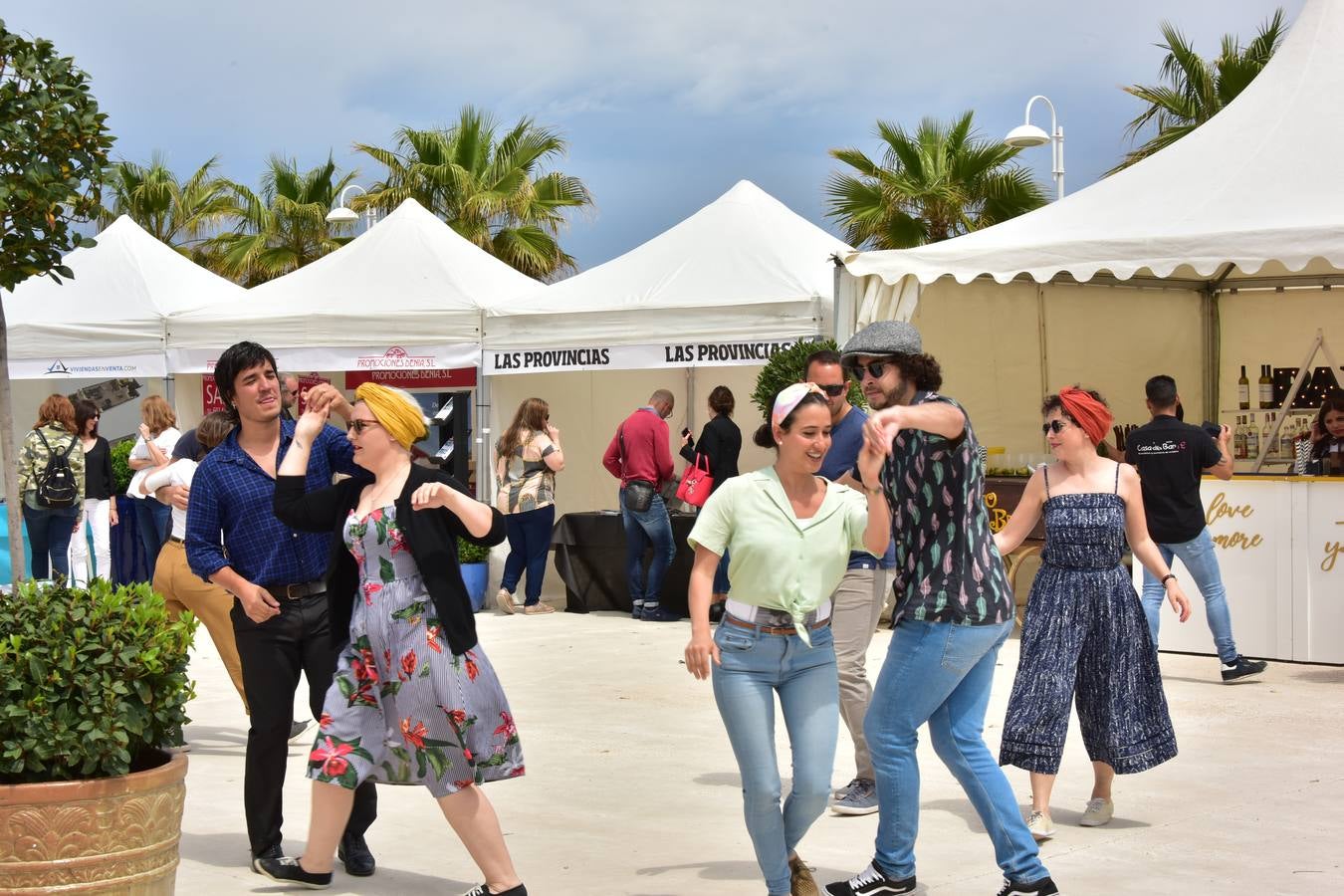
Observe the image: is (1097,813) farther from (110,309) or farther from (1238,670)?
(110,309)

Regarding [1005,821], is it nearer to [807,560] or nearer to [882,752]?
[882,752]

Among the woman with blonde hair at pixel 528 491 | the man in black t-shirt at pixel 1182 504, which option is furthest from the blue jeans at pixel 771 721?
the woman with blonde hair at pixel 528 491

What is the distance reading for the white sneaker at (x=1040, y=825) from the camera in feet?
18.6

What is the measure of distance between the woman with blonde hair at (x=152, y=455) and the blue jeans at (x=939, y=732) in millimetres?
8509

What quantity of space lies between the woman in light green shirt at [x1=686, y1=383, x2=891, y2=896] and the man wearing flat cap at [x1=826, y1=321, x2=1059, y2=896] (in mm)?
215

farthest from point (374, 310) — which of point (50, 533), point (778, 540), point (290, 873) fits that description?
point (778, 540)

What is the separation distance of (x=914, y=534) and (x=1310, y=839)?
6.94 ft

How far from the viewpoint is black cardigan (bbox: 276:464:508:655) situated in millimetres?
4723

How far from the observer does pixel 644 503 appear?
13.0 meters

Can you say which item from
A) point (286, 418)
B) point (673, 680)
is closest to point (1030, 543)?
point (673, 680)

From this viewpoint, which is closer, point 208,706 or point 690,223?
point 208,706

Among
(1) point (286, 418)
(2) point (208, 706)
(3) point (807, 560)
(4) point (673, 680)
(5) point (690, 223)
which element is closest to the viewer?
(3) point (807, 560)

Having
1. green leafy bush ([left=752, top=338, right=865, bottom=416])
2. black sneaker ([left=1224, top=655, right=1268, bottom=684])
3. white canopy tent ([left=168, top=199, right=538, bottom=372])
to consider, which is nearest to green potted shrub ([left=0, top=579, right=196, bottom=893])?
black sneaker ([left=1224, top=655, right=1268, bottom=684])

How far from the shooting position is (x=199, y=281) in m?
17.7
